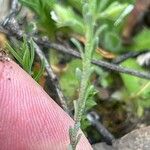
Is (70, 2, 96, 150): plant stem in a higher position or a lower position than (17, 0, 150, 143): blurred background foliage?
higher

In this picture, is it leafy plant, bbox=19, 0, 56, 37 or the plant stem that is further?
leafy plant, bbox=19, 0, 56, 37

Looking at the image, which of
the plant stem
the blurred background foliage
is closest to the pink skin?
the plant stem

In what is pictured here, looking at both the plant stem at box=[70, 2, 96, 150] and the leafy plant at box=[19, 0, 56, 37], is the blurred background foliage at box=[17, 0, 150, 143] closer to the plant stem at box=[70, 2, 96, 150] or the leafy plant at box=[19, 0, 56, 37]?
the leafy plant at box=[19, 0, 56, 37]

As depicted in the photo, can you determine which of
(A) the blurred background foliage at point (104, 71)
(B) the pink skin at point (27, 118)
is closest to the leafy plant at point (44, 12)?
(A) the blurred background foliage at point (104, 71)

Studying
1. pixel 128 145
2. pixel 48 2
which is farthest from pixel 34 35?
pixel 128 145

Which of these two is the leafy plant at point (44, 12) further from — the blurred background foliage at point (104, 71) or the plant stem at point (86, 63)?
the plant stem at point (86, 63)
